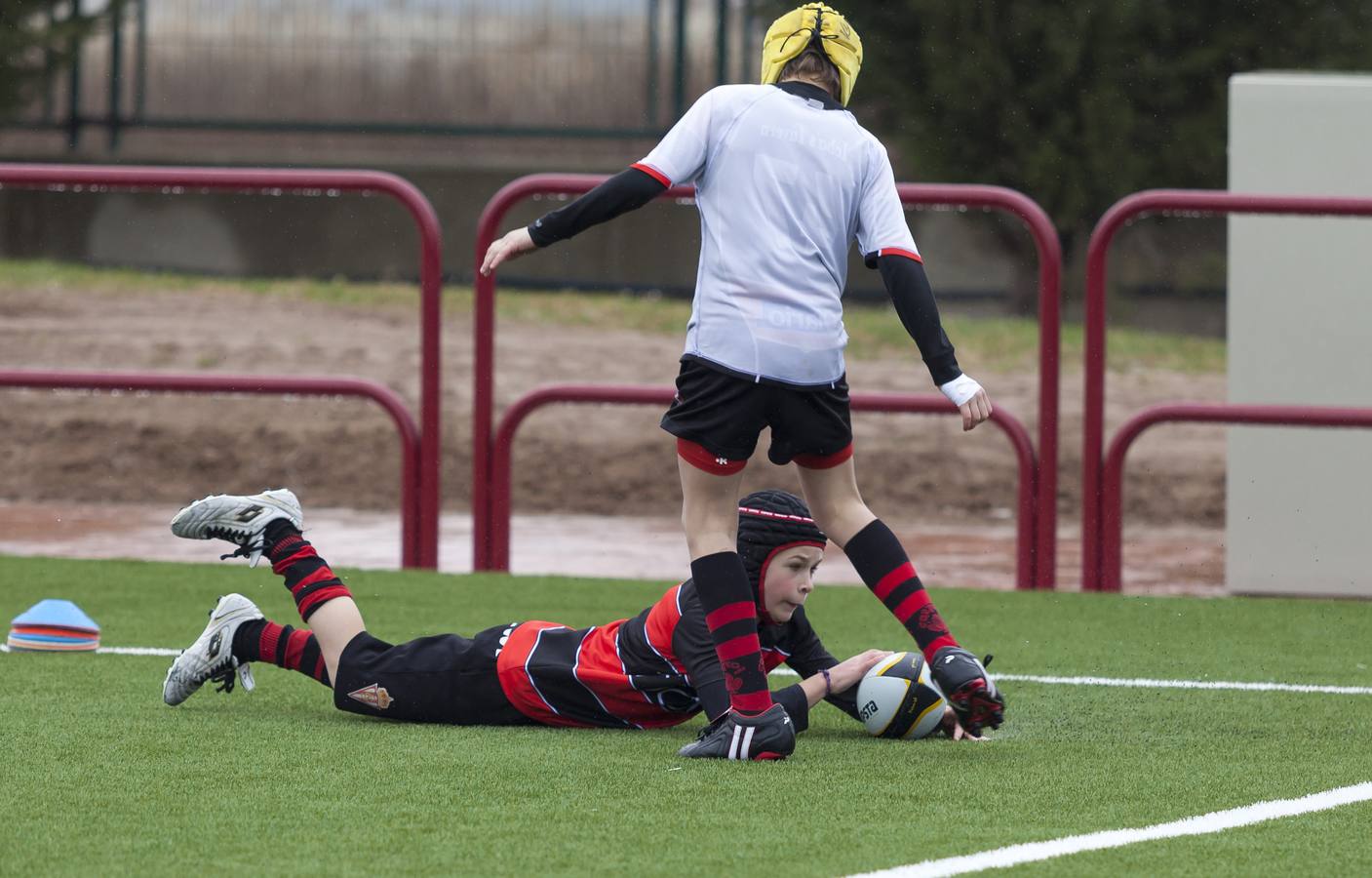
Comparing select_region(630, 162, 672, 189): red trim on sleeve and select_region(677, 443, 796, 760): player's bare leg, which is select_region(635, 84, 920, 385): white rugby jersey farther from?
select_region(677, 443, 796, 760): player's bare leg

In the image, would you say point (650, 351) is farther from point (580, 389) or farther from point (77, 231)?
point (580, 389)

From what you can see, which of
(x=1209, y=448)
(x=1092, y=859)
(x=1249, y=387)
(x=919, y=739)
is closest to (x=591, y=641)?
(x=919, y=739)

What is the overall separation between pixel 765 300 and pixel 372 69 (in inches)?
561

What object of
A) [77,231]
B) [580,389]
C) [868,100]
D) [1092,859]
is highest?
[868,100]

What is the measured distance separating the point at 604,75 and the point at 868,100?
6.99ft

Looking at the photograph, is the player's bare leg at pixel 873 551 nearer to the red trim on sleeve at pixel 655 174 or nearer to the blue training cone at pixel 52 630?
the red trim on sleeve at pixel 655 174

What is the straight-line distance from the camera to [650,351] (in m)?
14.3

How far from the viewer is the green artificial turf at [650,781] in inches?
138

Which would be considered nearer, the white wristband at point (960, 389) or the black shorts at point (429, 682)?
the white wristband at point (960, 389)

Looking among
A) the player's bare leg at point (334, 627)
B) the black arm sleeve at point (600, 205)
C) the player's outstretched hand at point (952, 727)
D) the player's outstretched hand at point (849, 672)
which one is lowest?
the player's outstretched hand at point (952, 727)

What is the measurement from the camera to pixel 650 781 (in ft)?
13.4

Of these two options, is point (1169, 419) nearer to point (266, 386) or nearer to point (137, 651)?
point (266, 386)

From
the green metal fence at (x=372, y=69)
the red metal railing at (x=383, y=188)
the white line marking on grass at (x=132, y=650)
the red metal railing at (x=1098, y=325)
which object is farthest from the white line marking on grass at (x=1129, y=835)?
the green metal fence at (x=372, y=69)

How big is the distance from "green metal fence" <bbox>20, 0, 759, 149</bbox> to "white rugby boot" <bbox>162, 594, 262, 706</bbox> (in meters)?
12.4
